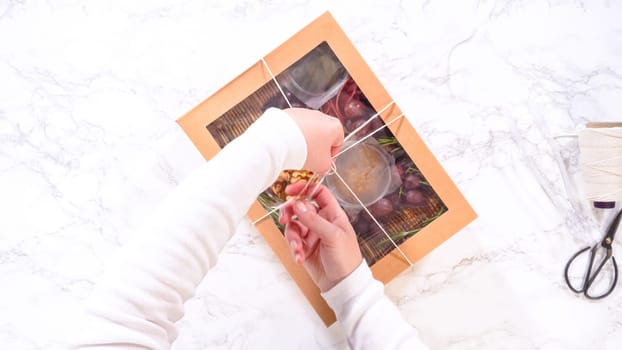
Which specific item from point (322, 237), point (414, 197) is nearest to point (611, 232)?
point (414, 197)

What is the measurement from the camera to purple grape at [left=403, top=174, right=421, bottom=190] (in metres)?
0.64

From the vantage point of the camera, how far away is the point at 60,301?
26.4 inches

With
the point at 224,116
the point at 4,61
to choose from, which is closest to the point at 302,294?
the point at 224,116

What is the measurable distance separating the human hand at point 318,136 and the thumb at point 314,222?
5cm

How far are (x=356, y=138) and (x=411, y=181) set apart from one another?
0.09m

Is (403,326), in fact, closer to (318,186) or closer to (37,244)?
(318,186)

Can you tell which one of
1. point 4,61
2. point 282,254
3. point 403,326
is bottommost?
point 403,326

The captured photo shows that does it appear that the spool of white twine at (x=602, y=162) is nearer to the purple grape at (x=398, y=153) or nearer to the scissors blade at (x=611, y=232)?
the scissors blade at (x=611, y=232)

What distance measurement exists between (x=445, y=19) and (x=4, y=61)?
59 centimetres

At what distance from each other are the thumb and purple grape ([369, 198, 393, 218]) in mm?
69

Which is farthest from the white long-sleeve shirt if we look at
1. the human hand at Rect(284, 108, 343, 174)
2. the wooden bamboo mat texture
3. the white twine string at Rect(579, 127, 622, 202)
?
the white twine string at Rect(579, 127, 622, 202)

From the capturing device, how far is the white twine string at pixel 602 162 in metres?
0.61

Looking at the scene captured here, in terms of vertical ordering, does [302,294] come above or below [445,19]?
below

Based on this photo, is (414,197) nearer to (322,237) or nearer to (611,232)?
(322,237)
